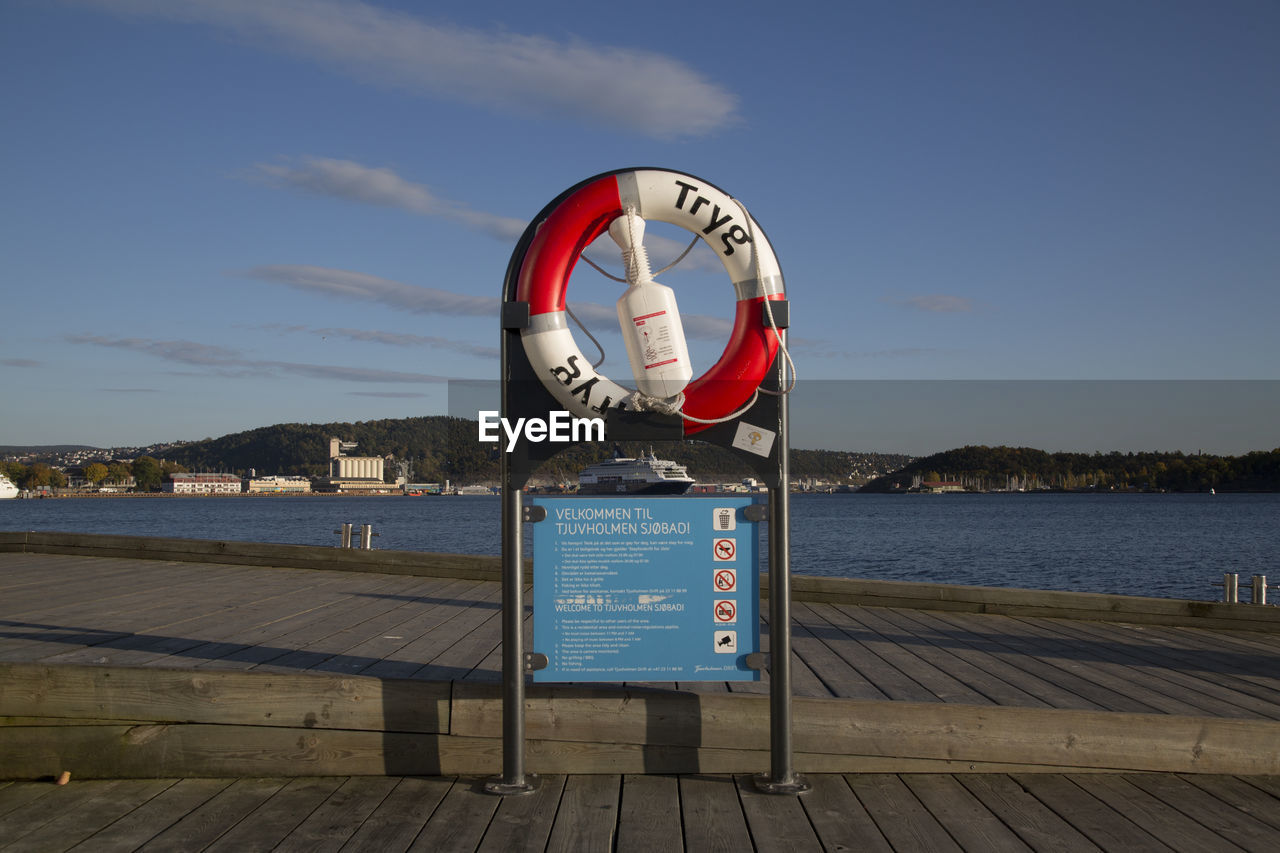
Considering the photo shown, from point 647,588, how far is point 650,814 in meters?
0.70

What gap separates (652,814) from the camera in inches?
108

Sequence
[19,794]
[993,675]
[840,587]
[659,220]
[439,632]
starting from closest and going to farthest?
[19,794] → [659,220] → [993,675] → [439,632] → [840,587]

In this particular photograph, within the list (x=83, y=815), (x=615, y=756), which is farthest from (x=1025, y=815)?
(x=83, y=815)

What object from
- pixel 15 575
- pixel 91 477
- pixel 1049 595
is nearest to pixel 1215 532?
pixel 1049 595

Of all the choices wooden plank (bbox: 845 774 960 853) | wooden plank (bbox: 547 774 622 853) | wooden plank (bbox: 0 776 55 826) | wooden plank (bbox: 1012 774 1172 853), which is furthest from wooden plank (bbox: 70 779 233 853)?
wooden plank (bbox: 1012 774 1172 853)

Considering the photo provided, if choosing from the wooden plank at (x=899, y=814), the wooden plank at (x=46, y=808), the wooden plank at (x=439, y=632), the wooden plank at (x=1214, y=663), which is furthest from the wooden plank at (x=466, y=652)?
the wooden plank at (x=1214, y=663)

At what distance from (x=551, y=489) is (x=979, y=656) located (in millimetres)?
2232

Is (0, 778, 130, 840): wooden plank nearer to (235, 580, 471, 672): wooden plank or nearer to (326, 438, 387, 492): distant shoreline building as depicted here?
(235, 580, 471, 672): wooden plank

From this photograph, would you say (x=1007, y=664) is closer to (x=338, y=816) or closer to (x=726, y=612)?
(x=726, y=612)

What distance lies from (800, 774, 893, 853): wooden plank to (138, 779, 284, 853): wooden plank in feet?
5.47

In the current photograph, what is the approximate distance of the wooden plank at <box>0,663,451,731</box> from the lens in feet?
10.1

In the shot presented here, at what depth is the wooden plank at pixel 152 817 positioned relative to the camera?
8.36ft

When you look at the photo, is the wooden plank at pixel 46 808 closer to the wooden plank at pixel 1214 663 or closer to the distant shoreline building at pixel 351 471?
the wooden plank at pixel 1214 663

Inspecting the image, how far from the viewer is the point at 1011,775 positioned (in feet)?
9.95
